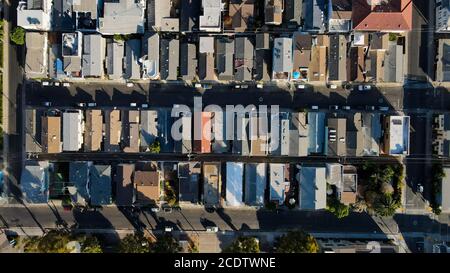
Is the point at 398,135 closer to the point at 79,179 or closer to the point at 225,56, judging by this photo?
the point at 225,56

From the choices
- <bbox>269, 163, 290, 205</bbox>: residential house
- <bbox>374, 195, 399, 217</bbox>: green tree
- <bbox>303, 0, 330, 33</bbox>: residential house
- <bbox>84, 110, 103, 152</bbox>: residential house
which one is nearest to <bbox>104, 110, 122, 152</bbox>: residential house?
<bbox>84, 110, 103, 152</bbox>: residential house

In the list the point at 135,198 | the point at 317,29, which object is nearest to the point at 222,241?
the point at 135,198

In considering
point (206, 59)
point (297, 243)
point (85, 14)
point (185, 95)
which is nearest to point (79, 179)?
point (185, 95)

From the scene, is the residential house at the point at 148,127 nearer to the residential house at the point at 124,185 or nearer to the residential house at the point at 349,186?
the residential house at the point at 124,185

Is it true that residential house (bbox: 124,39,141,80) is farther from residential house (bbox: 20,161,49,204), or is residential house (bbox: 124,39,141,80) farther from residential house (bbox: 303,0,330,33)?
residential house (bbox: 303,0,330,33)

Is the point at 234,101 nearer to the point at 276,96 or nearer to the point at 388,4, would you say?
the point at 276,96
